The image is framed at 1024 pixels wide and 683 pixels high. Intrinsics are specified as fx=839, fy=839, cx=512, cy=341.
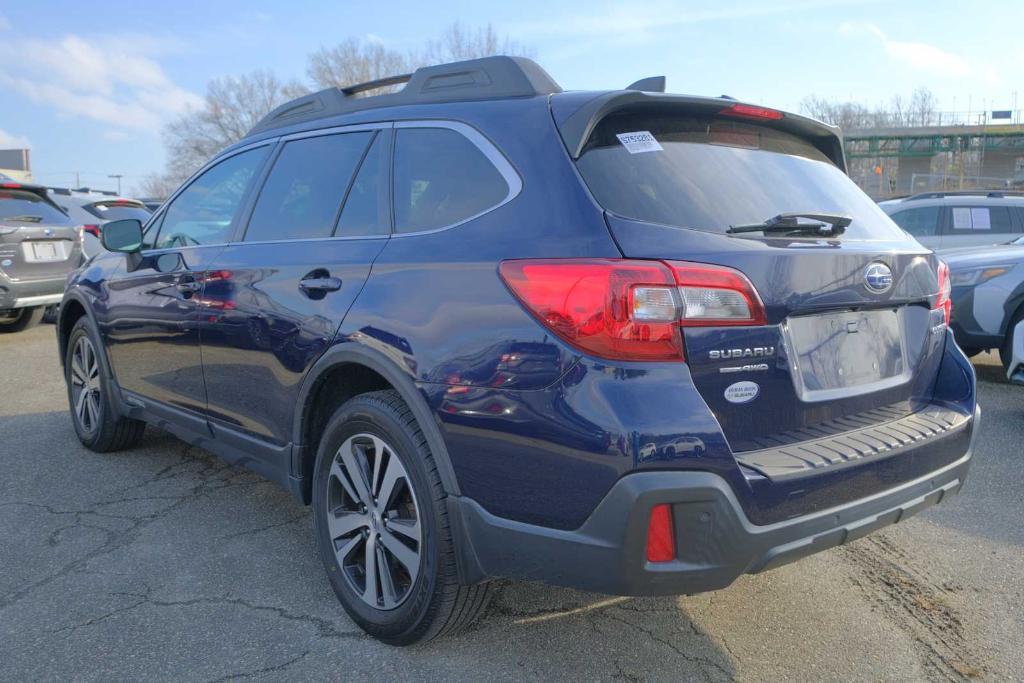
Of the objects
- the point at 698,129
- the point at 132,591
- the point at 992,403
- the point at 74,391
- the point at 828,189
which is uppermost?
the point at 698,129

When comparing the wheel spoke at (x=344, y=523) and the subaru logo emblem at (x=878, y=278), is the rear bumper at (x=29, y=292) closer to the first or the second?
the wheel spoke at (x=344, y=523)

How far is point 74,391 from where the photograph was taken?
17.0ft

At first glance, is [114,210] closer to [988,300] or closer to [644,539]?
[988,300]

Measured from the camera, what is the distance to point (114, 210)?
43.6ft

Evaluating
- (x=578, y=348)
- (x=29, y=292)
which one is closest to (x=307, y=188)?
(x=578, y=348)

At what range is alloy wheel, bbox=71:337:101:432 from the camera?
4.94 meters

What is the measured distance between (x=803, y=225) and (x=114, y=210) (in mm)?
13048

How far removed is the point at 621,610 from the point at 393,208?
1.65 meters

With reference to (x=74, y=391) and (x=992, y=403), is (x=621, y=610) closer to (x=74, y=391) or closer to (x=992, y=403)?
(x=74, y=391)

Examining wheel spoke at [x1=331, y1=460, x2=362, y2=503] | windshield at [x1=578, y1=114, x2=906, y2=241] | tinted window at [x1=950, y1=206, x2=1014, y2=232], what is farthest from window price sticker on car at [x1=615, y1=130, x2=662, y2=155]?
tinted window at [x1=950, y1=206, x2=1014, y2=232]

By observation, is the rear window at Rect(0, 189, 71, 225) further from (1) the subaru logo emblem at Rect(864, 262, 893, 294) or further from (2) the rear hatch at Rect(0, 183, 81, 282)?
(1) the subaru logo emblem at Rect(864, 262, 893, 294)

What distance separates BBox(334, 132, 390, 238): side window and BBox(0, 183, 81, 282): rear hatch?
24.9ft

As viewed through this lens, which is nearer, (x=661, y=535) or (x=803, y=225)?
(x=661, y=535)

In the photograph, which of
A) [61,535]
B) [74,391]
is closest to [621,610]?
[61,535]
